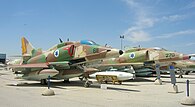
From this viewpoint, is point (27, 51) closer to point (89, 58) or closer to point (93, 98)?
point (89, 58)

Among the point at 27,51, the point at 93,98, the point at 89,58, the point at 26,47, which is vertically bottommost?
the point at 93,98

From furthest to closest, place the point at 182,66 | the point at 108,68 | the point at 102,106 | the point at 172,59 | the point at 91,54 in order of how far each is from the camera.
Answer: the point at 182,66 < the point at 108,68 < the point at 172,59 < the point at 91,54 < the point at 102,106

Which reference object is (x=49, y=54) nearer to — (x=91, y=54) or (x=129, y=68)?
(x=91, y=54)

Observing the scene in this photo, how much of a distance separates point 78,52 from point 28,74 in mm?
Result: 4319

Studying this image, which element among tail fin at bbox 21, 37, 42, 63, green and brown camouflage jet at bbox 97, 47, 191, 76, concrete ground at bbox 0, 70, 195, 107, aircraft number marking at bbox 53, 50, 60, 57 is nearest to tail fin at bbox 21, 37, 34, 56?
tail fin at bbox 21, 37, 42, 63

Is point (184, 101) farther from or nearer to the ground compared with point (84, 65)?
nearer to the ground

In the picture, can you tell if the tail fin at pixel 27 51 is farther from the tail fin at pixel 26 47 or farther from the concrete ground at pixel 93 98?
the concrete ground at pixel 93 98

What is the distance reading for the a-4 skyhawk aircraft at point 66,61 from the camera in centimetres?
1562

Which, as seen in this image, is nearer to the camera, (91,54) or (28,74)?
(91,54)

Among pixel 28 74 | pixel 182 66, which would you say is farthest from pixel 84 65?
pixel 182 66

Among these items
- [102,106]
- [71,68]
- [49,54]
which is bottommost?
[102,106]

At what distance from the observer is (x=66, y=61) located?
16.6m

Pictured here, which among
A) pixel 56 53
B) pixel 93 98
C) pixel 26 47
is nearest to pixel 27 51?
pixel 26 47

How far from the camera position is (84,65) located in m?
17.0
